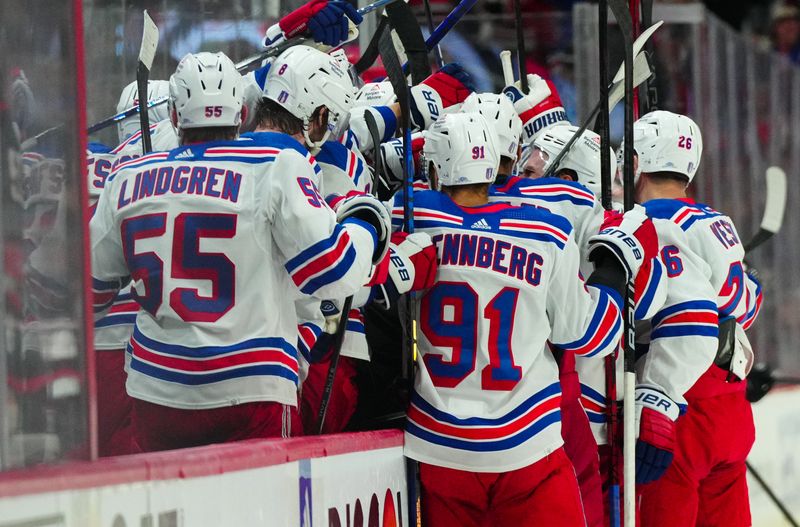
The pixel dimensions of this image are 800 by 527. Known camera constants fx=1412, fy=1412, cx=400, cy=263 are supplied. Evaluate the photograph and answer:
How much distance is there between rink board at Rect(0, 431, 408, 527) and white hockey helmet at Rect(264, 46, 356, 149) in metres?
0.62

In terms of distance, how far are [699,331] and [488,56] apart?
8.44 ft

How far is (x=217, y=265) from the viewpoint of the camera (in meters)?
2.37

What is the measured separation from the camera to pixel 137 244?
241cm

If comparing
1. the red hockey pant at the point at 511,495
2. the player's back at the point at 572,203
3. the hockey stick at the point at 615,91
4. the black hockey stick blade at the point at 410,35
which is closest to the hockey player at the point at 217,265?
the red hockey pant at the point at 511,495

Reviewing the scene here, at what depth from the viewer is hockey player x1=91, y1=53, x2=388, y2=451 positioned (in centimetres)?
237

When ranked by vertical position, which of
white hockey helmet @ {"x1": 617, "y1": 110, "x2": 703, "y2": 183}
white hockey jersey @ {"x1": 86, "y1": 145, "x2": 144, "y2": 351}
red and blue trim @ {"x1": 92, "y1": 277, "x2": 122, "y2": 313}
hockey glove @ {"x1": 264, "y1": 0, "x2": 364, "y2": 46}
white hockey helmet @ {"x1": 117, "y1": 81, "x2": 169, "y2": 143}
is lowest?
white hockey jersey @ {"x1": 86, "y1": 145, "x2": 144, "y2": 351}

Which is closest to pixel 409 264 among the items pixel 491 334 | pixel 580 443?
pixel 491 334

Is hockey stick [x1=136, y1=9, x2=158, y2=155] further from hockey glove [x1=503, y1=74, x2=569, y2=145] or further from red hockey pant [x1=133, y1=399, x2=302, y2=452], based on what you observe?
hockey glove [x1=503, y1=74, x2=569, y2=145]

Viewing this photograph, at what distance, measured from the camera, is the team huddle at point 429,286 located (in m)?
2.39

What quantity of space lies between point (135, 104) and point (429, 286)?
3.49 ft

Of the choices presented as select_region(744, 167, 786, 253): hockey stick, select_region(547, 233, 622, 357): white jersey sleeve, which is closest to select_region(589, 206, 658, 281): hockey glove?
select_region(547, 233, 622, 357): white jersey sleeve

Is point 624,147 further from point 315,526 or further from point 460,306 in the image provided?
point 315,526

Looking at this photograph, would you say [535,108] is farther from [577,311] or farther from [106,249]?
[106,249]

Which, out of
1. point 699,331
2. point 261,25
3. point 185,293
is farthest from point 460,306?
point 261,25
